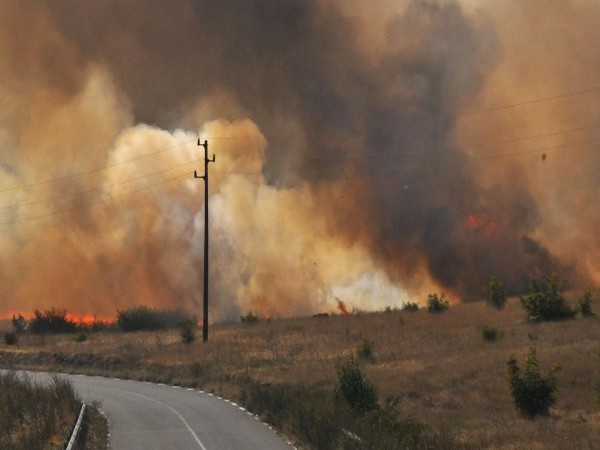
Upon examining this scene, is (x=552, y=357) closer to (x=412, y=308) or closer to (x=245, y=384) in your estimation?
(x=245, y=384)

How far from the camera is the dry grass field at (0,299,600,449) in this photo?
31.8m

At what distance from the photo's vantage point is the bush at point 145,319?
3506 inches

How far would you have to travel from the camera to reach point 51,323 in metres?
92.1

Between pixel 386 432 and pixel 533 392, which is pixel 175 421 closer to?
pixel 386 432

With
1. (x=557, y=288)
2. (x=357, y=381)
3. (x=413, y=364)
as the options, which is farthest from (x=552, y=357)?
(x=557, y=288)

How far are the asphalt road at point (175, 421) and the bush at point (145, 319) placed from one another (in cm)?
4308

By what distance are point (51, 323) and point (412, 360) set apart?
5416cm

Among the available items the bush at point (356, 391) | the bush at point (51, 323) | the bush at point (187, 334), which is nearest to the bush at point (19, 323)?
the bush at point (51, 323)

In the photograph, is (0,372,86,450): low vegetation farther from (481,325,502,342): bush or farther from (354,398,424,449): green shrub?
(481,325,502,342): bush

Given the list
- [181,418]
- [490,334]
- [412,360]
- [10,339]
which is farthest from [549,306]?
[10,339]

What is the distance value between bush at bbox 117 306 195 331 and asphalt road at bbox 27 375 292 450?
141 ft

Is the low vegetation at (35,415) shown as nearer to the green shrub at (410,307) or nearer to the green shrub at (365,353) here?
the green shrub at (365,353)

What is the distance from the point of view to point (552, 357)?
41.8 m

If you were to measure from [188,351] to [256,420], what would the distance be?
29.4 metres
